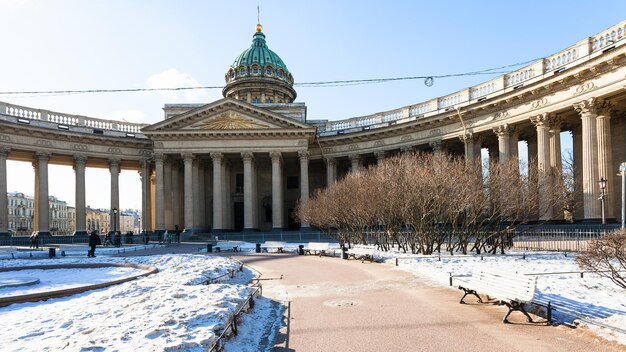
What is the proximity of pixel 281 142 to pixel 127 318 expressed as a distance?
40.2m

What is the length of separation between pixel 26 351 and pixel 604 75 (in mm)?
32499

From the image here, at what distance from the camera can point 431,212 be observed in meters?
23.8

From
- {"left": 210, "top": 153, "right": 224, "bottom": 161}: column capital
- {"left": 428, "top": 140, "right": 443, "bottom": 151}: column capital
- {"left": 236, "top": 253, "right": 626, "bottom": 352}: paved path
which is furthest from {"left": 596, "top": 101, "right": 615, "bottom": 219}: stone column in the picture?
{"left": 210, "top": 153, "right": 224, "bottom": 161}: column capital

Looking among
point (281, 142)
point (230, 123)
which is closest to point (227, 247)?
point (281, 142)

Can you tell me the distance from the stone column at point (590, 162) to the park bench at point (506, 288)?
2293 cm

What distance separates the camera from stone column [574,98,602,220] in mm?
29375

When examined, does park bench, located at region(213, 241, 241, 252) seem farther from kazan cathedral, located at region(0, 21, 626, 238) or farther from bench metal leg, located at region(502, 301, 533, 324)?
bench metal leg, located at region(502, 301, 533, 324)

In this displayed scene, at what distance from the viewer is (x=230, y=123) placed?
157 ft

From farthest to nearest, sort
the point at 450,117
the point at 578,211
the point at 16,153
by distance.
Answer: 1. the point at 16,153
2. the point at 450,117
3. the point at 578,211

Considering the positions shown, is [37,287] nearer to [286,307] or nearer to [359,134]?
[286,307]

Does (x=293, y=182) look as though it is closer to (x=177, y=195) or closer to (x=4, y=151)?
(x=177, y=195)

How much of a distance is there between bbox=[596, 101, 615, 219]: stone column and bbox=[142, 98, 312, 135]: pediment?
1043 inches

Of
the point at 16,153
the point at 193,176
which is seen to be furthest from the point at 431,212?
the point at 16,153

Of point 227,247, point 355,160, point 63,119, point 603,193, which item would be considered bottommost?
point 227,247
